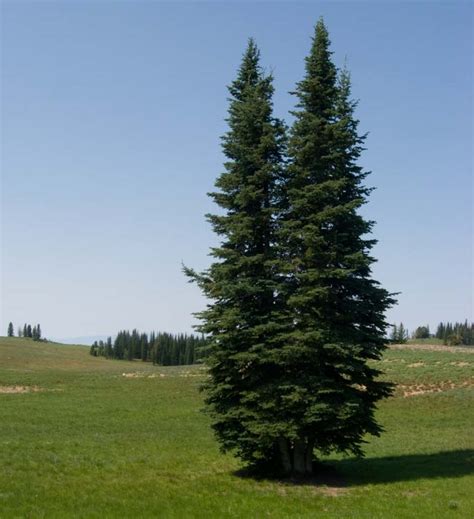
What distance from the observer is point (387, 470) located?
80.9ft

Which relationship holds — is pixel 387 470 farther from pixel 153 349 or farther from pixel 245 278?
pixel 153 349

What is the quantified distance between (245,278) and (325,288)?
3161 mm

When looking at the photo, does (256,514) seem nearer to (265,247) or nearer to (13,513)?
(13,513)

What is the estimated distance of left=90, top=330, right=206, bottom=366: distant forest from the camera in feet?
566

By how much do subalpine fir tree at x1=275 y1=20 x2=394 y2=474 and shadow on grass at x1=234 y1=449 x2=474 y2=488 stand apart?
110 centimetres

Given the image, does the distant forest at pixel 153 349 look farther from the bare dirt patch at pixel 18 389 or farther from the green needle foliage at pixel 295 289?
the green needle foliage at pixel 295 289

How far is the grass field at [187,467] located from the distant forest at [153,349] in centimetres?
11896

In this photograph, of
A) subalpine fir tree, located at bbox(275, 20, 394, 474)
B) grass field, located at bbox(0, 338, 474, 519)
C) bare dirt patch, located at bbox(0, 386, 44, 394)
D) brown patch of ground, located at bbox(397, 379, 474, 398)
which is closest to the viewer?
grass field, located at bbox(0, 338, 474, 519)

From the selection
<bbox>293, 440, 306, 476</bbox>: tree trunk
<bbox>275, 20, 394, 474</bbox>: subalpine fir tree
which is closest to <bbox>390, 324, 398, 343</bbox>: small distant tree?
<bbox>275, 20, 394, 474</bbox>: subalpine fir tree

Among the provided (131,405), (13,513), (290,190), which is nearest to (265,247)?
(290,190)

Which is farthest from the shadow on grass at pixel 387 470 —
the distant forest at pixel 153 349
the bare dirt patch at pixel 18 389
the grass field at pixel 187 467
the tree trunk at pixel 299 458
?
the distant forest at pixel 153 349

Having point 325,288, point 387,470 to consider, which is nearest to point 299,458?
point 387,470

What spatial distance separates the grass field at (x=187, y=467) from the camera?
1756cm

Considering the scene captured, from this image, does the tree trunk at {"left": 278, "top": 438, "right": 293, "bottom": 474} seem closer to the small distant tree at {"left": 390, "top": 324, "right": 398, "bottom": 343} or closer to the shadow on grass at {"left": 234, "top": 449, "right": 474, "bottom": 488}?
the shadow on grass at {"left": 234, "top": 449, "right": 474, "bottom": 488}
